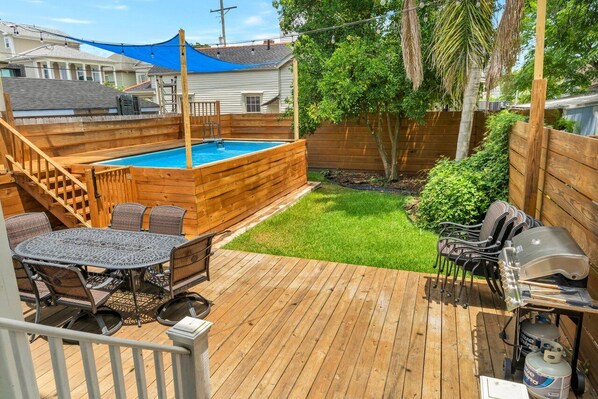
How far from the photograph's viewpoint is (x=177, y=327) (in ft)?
6.38

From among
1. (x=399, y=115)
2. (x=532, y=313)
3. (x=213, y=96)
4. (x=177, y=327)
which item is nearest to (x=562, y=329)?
(x=532, y=313)

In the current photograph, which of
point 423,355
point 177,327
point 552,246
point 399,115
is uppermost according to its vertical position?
point 399,115

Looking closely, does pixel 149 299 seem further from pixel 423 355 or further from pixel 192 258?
pixel 423 355

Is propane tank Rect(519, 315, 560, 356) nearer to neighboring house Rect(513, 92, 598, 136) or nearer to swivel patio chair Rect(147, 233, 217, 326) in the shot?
swivel patio chair Rect(147, 233, 217, 326)

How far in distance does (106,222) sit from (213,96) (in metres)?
15.5

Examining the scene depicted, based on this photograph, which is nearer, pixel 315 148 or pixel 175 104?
pixel 315 148

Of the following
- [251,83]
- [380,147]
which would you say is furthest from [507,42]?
[251,83]

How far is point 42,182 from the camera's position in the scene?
19.1ft

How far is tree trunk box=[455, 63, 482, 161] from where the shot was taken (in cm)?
648

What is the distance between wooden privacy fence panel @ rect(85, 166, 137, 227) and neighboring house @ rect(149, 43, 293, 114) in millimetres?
13119

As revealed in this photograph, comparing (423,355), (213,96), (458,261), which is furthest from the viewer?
(213,96)

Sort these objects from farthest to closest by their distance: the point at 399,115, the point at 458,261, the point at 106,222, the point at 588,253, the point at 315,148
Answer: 1. the point at 315,148
2. the point at 399,115
3. the point at 106,222
4. the point at 458,261
5. the point at 588,253

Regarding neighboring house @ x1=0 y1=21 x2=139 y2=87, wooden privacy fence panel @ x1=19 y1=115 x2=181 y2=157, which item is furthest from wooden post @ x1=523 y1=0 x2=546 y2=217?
neighboring house @ x1=0 y1=21 x2=139 y2=87

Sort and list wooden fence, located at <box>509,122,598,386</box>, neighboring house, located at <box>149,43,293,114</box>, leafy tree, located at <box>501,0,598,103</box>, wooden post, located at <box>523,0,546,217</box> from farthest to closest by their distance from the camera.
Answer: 1. neighboring house, located at <box>149,43,293,114</box>
2. leafy tree, located at <box>501,0,598,103</box>
3. wooden post, located at <box>523,0,546,217</box>
4. wooden fence, located at <box>509,122,598,386</box>
